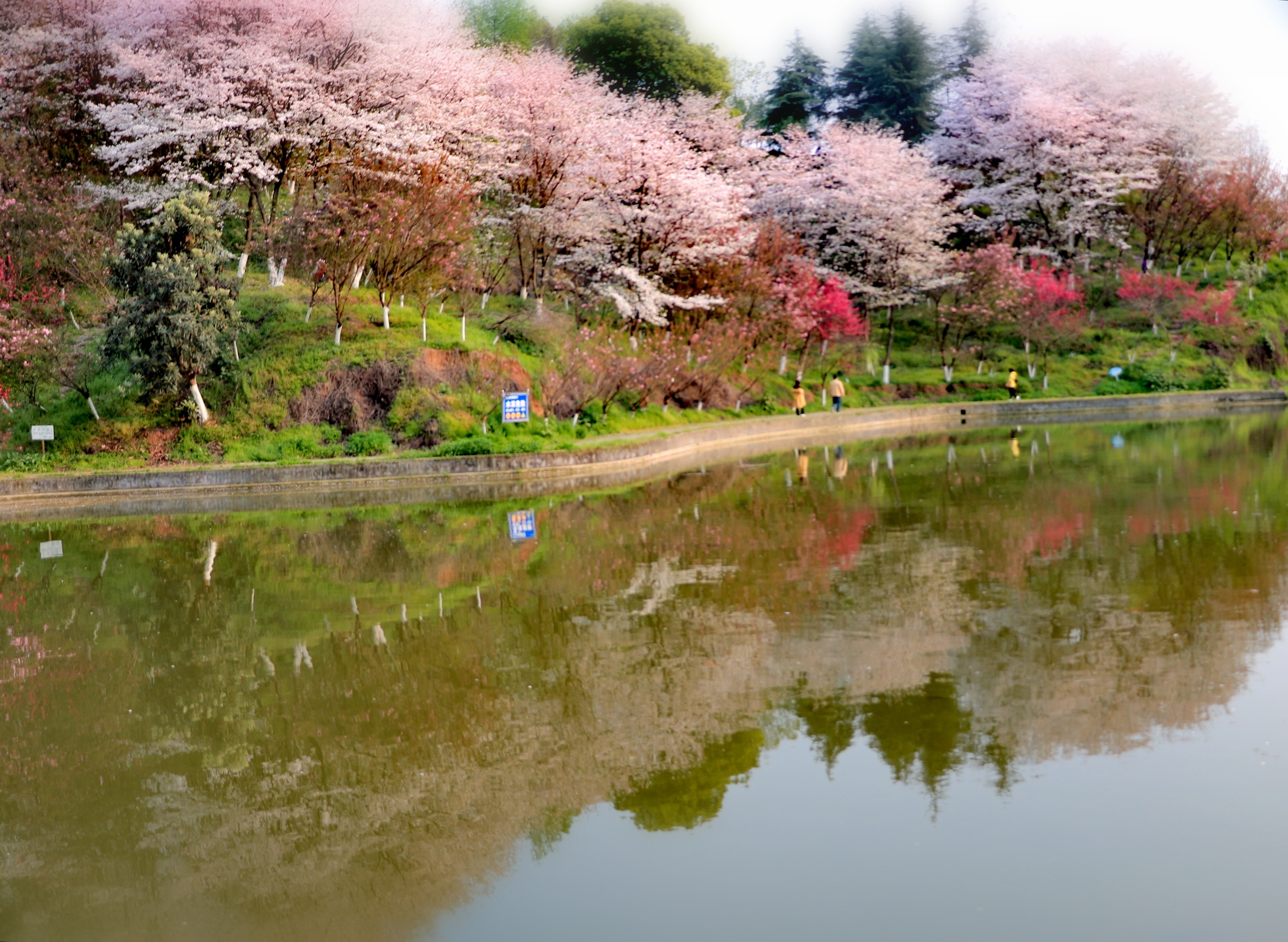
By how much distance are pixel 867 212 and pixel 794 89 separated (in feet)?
41.9

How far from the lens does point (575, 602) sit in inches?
432

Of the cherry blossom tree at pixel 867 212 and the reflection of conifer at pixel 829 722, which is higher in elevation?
the cherry blossom tree at pixel 867 212

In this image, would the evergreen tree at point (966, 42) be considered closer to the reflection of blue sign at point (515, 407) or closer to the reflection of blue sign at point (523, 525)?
the reflection of blue sign at point (515, 407)

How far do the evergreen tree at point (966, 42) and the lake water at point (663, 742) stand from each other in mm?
50996

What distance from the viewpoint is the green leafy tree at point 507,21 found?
61.2m

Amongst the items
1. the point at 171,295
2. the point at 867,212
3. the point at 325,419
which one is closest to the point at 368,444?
the point at 325,419

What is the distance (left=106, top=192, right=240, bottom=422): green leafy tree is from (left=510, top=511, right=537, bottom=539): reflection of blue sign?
34.1 ft

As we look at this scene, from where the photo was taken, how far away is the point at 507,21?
66625 mm

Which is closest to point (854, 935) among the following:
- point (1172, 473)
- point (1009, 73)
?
point (1172, 473)

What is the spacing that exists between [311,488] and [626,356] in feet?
34.2

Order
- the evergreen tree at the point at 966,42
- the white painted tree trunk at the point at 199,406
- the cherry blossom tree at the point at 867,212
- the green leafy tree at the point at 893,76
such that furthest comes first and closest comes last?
the evergreen tree at the point at 966,42 → the green leafy tree at the point at 893,76 → the cherry blossom tree at the point at 867,212 → the white painted tree trunk at the point at 199,406

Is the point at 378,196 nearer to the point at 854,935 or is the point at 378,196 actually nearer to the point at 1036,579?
the point at 1036,579

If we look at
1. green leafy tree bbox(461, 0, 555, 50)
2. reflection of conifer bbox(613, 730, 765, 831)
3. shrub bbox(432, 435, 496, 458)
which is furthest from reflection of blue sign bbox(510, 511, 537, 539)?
green leafy tree bbox(461, 0, 555, 50)

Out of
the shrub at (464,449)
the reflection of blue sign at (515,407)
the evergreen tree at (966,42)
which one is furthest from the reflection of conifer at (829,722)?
the evergreen tree at (966,42)
